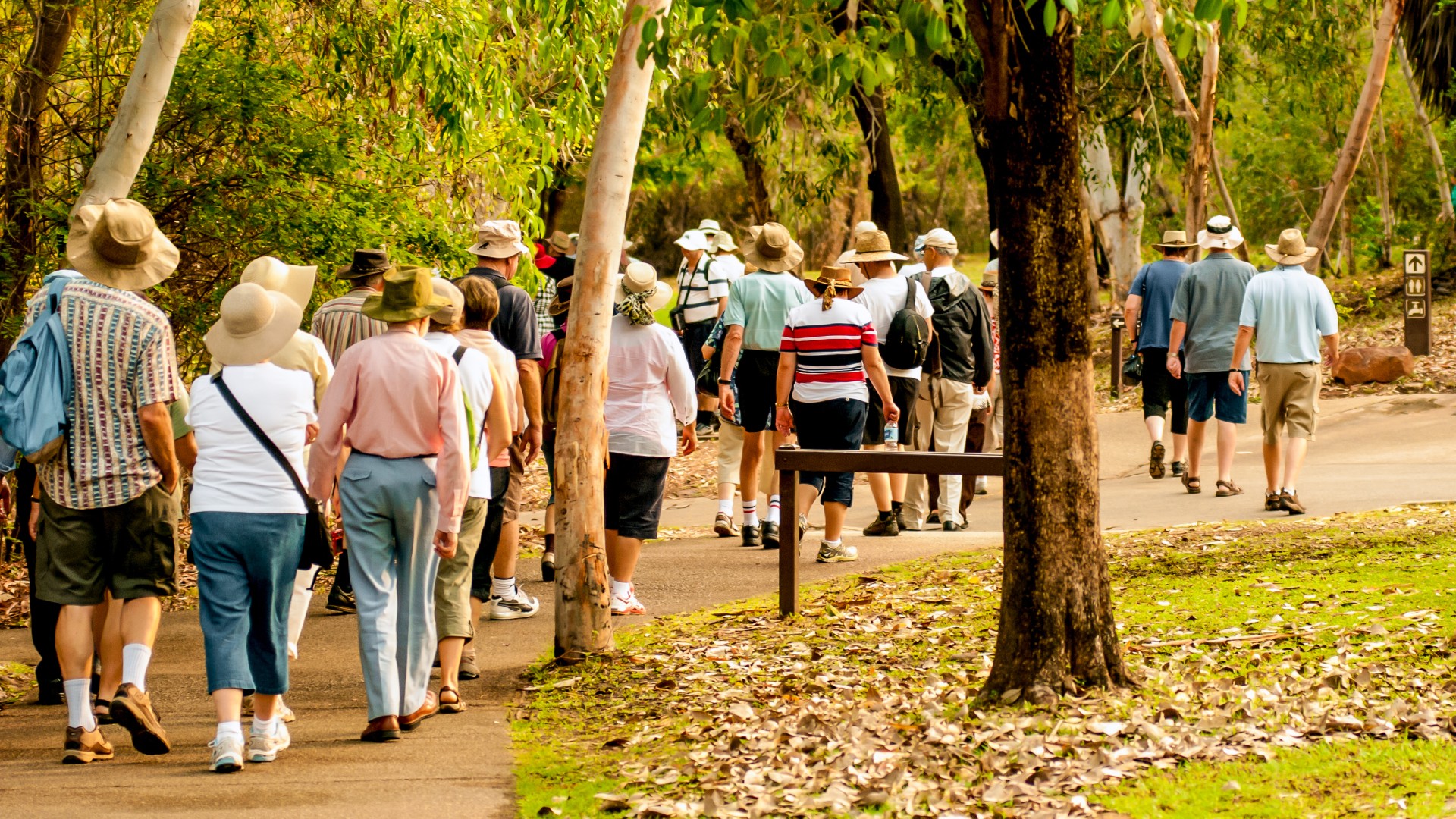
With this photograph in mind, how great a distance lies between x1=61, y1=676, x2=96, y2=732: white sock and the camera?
6262 mm

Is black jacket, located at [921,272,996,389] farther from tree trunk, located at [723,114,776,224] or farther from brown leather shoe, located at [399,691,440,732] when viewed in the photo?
tree trunk, located at [723,114,776,224]

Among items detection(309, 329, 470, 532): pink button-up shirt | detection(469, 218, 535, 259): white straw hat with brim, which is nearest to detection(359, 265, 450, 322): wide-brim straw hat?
detection(309, 329, 470, 532): pink button-up shirt

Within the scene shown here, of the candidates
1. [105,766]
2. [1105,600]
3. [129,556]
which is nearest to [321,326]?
[129,556]

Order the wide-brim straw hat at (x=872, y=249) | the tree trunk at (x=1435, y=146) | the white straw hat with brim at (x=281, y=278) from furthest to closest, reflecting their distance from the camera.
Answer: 1. the tree trunk at (x=1435, y=146)
2. the wide-brim straw hat at (x=872, y=249)
3. the white straw hat with brim at (x=281, y=278)

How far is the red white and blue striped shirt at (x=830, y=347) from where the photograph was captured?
10.0m

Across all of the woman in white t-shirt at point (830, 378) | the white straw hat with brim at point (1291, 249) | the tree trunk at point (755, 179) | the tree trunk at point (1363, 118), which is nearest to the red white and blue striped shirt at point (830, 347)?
the woman in white t-shirt at point (830, 378)

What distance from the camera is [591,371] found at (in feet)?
25.2

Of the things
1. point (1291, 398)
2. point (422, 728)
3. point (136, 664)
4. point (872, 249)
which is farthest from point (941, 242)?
point (136, 664)

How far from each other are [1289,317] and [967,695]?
224 inches

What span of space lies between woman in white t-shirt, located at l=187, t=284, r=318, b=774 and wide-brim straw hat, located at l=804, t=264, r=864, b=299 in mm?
4501

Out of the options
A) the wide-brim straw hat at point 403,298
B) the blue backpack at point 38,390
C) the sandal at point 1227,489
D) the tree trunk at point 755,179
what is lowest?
the sandal at point 1227,489

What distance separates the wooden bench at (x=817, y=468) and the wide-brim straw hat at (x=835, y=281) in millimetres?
1955

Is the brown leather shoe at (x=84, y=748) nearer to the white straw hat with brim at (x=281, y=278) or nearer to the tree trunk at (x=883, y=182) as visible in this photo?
the white straw hat with brim at (x=281, y=278)

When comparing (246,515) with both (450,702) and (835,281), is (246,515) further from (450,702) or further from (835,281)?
(835,281)
